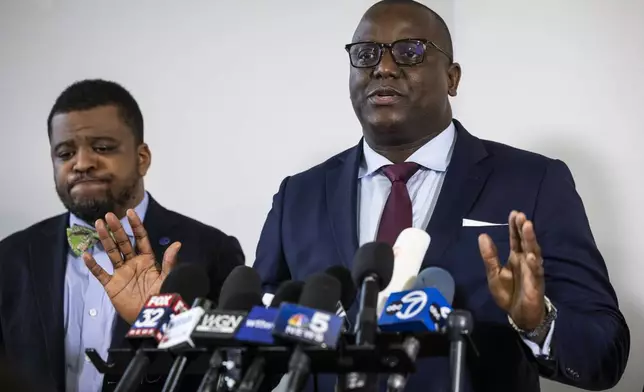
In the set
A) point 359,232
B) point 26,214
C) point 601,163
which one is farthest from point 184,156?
point 601,163

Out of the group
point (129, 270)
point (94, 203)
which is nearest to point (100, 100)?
point (94, 203)

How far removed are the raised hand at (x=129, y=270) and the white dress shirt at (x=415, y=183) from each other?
0.53m

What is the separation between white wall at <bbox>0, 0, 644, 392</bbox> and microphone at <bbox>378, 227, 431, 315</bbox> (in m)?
1.27

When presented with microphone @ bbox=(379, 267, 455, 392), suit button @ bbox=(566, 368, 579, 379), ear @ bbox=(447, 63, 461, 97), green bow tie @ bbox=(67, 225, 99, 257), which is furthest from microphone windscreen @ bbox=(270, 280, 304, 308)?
green bow tie @ bbox=(67, 225, 99, 257)

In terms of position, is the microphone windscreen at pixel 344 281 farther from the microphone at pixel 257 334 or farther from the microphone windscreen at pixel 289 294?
the microphone at pixel 257 334

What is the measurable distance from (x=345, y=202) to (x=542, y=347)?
0.73 metres

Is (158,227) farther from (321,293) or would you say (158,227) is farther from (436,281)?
(321,293)

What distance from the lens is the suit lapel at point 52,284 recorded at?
9.89 ft

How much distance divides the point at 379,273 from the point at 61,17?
2.45m

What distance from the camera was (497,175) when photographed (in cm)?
267

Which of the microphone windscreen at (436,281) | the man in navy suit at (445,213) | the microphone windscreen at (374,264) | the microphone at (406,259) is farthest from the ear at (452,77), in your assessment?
the microphone windscreen at (374,264)

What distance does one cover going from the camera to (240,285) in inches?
73.9

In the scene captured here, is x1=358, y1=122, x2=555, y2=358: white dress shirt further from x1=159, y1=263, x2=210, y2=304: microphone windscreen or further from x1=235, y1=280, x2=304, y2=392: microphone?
x1=235, y1=280, x2=304, y2=392: microphone

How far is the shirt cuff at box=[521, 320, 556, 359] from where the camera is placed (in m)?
2.21
